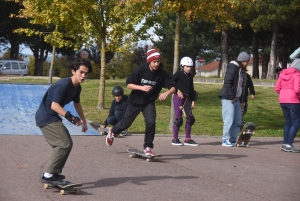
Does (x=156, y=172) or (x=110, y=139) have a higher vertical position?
(x=110, y=139)

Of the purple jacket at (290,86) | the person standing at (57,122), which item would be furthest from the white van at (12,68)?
the person standing at (57,122)

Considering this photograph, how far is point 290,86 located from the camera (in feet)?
36.9

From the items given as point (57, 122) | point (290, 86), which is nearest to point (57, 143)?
point (57, 122)

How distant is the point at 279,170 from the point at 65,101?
12.7 feet

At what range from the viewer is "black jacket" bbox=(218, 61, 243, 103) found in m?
11.5

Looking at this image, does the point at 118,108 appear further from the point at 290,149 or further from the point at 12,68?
the point at 12,68

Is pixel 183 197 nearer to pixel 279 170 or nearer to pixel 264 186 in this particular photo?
pixel 264 186

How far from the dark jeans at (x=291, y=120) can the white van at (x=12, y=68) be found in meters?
34.9

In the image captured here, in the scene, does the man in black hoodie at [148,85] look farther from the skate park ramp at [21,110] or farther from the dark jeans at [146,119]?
the skate park ramp at [21,110]

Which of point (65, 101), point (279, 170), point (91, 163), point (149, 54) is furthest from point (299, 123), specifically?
point (65, 101)

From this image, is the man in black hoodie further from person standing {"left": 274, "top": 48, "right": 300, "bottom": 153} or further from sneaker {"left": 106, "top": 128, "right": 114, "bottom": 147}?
person standing {"left": 274, "top": 48, "right": 300, "bottom": 153}

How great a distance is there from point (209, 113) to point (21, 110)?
5.94 meters

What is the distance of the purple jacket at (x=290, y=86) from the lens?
11.1 m

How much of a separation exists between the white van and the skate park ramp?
77.6ft
